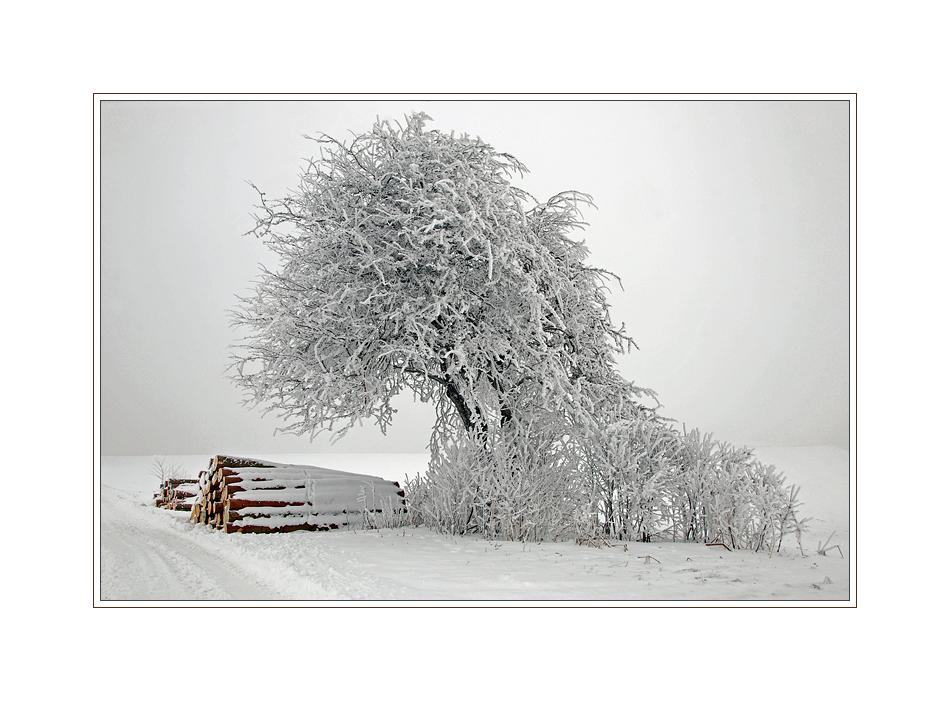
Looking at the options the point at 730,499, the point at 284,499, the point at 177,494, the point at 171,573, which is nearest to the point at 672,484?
the point at 730,499

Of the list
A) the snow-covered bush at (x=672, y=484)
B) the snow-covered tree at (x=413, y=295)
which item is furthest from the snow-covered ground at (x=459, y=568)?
the snow-covered tree at (x=413, y=295)

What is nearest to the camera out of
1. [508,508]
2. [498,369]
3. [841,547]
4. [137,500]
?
[841,547]

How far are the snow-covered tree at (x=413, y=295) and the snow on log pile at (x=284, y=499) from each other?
989mm

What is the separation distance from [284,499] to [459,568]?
336 cm

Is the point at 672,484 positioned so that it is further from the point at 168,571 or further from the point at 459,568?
the point at 168,571

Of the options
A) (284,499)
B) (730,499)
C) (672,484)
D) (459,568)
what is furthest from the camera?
(284,499)

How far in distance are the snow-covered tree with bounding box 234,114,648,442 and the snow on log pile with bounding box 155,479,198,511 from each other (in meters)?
3.74

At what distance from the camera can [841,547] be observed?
7406 mm

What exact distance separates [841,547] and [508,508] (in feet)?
12.8

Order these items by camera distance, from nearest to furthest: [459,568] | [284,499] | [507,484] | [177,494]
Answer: [459,568] < [507,484] < [284,499] < [177,494]

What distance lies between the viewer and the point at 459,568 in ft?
20.8

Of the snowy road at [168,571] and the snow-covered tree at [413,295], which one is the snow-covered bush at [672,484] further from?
the snowy road at [168,571]
